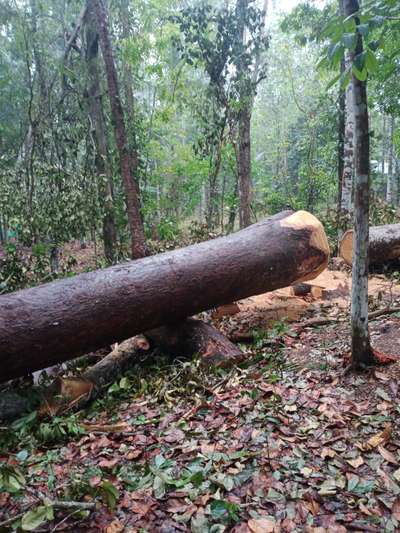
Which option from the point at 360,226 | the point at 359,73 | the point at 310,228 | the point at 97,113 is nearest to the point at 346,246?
the point at 310,228

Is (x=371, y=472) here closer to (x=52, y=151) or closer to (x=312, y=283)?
(x=312, y=283)

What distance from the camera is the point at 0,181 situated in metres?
7.37

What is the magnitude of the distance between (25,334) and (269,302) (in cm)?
331

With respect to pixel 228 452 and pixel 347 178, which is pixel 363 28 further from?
pixel 347 178

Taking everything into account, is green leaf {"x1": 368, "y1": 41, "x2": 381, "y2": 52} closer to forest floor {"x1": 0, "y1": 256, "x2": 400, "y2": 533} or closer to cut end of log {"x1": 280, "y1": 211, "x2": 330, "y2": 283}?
forest floor {"x1": 0, "y1": 256, "x2": 400, "y2": 533}

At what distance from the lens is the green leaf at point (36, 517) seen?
5.89ft

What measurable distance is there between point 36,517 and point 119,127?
236 inches

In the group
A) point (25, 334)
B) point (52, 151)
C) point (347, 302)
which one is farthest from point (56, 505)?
point (52, 151)

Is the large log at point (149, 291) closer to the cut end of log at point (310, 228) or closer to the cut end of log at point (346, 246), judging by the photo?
the cut end of log at point (310, 228)

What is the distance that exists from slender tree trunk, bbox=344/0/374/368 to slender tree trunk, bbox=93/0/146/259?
4504 millimetres

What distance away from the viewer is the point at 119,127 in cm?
664

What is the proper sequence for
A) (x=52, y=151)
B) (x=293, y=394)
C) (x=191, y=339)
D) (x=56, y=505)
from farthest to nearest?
1. (x=52, y=151)
2. (x=191, y=339)
3. (x=293, y=394)
4. (x=56, y=505)

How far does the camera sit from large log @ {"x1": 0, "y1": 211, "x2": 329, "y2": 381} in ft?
11.1

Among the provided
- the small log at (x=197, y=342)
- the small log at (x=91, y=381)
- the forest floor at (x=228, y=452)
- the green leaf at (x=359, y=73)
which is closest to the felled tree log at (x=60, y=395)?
the small log at (x=91, y=381)
